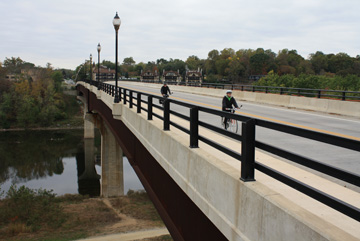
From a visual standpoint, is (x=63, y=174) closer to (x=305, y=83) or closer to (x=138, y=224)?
(x=138, y=224)

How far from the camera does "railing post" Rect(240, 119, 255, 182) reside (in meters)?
4.46

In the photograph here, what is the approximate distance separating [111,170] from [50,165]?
2194cm

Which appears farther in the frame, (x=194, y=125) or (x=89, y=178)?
(x=89, y=178)

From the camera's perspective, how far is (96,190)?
43.3 m

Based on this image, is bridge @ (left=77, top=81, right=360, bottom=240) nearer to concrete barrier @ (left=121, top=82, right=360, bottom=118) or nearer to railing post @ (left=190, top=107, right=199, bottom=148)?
railing post @ (left=190, top=107, right=199, bottom=148)

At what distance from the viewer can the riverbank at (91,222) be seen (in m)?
24.4

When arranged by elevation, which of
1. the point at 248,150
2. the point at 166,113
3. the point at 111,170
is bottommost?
the point at 111,170

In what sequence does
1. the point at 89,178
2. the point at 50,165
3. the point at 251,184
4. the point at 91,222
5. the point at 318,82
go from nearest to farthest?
the point at 251,184 → the point at 91,222 → the point at 89,178 → the point at 50,165 → the point at 318,82

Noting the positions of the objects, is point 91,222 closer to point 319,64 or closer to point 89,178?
point 89,178

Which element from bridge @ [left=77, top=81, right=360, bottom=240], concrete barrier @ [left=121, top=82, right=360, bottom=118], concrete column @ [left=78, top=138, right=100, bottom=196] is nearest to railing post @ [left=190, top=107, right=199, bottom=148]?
bridge @ [left=77, top=81, right=360, bottom=240]

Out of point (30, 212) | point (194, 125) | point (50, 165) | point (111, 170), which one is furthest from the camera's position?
point (50, 165)

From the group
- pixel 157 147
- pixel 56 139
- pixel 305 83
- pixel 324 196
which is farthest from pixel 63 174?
pixel 305 83

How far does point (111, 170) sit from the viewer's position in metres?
39.0

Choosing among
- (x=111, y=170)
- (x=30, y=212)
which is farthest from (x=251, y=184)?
(x=111, y=170)
